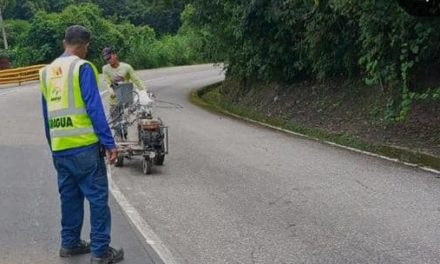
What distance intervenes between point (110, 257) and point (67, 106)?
1.40 m

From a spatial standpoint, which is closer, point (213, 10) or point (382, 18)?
point (382, 18)

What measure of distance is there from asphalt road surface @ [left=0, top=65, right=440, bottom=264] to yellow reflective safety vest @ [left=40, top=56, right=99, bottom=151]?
46.4 inches

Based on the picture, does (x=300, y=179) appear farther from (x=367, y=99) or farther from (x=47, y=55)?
(x=47, y=55)

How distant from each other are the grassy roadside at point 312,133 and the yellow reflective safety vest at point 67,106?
6.42m

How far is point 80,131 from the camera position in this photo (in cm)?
582

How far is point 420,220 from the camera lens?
24.4 feet

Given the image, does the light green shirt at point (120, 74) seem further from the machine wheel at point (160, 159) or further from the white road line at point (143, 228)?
the white road line at point (143, 228)

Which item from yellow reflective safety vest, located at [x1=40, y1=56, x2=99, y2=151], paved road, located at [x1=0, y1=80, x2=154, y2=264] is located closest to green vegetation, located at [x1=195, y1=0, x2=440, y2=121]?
paved road, located at [x1=0, y1=80, x2=154, y2=264]

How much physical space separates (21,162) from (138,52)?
1607 inches

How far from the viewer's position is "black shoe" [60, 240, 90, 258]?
6.22m

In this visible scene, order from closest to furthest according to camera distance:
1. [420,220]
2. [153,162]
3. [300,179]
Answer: [420,220] → [300,179] → [153,162]

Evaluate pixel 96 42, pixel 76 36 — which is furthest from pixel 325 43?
pixel 96 42

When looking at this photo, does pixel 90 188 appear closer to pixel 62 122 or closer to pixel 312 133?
pixel 62 122

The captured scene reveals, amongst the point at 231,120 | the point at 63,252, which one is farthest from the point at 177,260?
the point at 231,120
